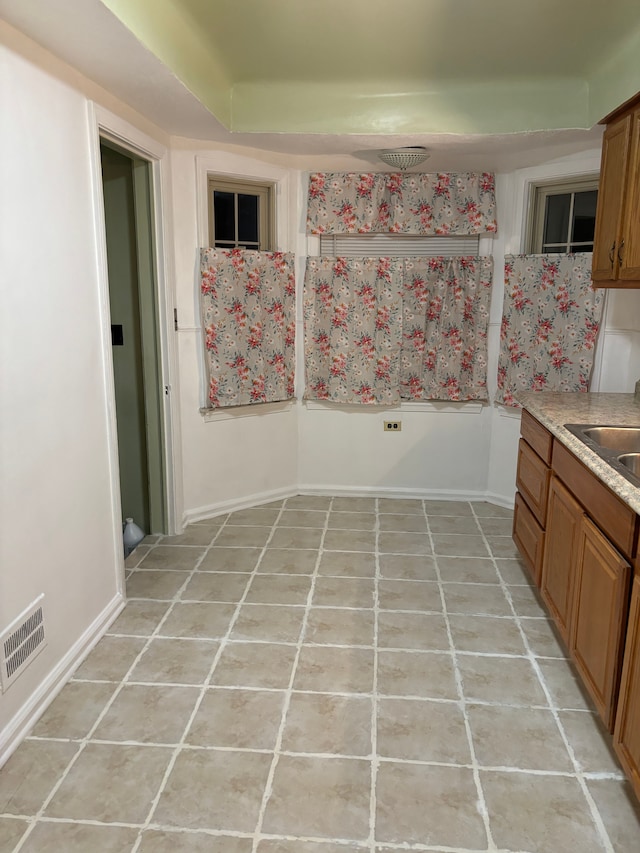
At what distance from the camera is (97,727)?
83.8 inches

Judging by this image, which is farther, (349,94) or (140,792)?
(349,94)

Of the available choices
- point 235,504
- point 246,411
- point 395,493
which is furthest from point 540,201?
point 235,504

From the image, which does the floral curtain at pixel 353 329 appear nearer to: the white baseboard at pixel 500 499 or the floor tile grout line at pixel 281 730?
the white baseboard at pixel 500 499

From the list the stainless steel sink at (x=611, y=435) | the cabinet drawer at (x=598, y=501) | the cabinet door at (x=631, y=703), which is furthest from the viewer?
the stainless steel sink at (x=611, y=435)

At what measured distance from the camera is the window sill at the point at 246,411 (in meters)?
3.95

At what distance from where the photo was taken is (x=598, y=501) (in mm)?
2084

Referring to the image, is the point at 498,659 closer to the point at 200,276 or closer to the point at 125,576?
the point at 125,576

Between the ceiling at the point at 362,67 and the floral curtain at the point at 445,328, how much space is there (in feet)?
2.17

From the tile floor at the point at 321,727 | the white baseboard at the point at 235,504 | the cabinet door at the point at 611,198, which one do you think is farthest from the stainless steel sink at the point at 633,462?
the white baseboard at the point at 235,504

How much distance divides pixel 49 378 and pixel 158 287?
1345 mm

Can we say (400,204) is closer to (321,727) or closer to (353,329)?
(353,329)

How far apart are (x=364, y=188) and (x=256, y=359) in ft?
4.20

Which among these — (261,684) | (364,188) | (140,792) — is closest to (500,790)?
(261,684)

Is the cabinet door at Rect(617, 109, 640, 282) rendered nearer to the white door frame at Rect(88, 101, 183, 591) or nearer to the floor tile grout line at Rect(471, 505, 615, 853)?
the floor tile grout line at Rect(471, 505, 615, 853)
